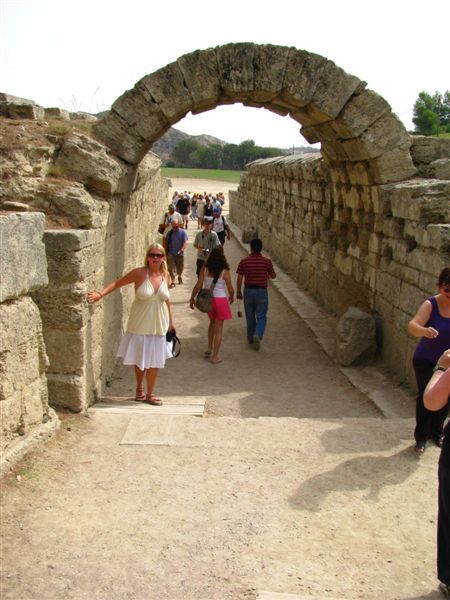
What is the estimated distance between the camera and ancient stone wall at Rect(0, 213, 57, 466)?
4.02 metres

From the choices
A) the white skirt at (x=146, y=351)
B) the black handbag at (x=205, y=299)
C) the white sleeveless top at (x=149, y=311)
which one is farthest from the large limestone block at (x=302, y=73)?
the white skirt at (x=146, y=351)

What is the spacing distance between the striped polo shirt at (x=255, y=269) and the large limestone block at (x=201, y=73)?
2331 millimetres

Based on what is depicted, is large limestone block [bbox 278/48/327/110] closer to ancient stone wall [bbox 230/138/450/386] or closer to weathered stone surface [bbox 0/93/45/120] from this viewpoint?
ancient stone wall [bbox 230/138/450/386]

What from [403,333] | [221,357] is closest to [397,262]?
[403,333]

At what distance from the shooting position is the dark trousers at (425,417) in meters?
4.87

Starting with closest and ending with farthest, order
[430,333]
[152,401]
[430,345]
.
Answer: [430,333] → [430,345] → [152,401]

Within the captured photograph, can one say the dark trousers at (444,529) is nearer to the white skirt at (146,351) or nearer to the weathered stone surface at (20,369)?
the weathered stone surface at (20,369)

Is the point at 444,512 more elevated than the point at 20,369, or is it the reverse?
the point at 20,369

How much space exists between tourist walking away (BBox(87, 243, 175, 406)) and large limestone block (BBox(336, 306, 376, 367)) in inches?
112

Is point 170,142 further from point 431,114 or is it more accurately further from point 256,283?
point 256,283

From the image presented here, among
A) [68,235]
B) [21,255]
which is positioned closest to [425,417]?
[21,255]

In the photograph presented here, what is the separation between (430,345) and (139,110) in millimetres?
4561

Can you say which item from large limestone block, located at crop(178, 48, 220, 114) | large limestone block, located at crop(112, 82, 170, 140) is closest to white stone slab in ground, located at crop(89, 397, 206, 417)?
large limestone block, located at crop(112, 82, 170, 140)

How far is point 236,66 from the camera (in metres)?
7.73
